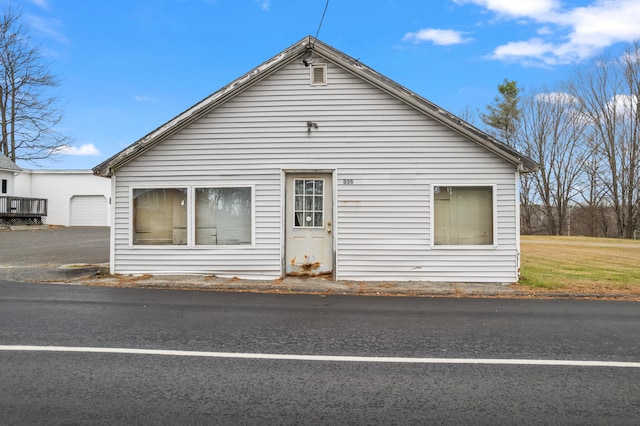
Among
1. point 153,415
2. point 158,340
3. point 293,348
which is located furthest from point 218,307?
point 153,415

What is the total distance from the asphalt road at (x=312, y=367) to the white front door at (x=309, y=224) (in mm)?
3275

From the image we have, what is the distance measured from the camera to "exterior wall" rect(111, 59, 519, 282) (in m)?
10.5

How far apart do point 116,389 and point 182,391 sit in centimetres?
56

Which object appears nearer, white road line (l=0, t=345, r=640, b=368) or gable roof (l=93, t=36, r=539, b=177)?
white road line (l=0, t=345, r=640, b=368)

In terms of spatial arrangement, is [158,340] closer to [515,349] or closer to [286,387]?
[286,387]

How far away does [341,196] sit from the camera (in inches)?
419

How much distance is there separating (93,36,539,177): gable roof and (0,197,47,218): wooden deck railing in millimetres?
25566

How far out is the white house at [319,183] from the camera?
10.5 m

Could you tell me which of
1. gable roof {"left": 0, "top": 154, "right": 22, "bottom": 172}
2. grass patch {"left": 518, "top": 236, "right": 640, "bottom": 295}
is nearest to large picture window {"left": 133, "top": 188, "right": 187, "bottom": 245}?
grass patch {"left": 518, "top": 236, "right": 640, "bottom": 295}

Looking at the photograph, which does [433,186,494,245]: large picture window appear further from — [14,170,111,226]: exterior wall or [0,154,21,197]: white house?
[0,154,21,197]: white house

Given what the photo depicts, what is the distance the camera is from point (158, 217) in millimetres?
11188

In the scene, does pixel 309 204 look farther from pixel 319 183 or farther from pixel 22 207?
pixel 22 207

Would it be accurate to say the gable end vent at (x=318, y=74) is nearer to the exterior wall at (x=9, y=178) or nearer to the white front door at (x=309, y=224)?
the white front door at (x=309, y=224)

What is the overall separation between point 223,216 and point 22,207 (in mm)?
27957
